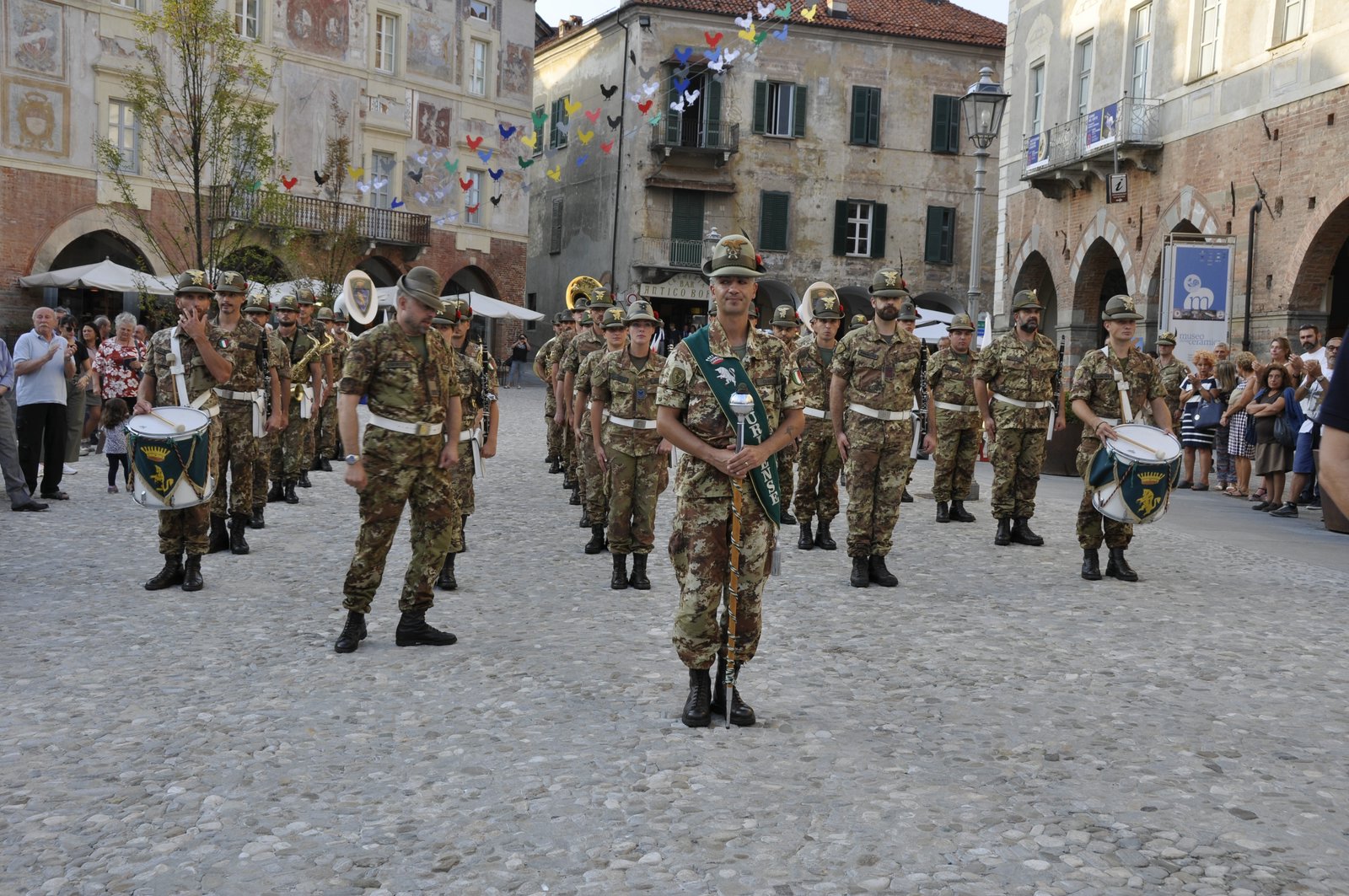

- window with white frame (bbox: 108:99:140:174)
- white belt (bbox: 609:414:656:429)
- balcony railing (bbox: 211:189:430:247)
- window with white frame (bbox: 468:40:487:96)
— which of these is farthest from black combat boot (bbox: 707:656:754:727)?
window with white frame (bbox: 468:40:487:96)

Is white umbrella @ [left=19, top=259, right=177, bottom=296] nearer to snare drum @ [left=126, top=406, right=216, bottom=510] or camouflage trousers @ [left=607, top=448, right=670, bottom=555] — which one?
snare drum @ [left=126, top=406, right=216, bottom=510]

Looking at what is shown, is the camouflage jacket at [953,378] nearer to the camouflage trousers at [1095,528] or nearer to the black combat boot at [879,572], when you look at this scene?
the camouflage trousers at [1095,528]

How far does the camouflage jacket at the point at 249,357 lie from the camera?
10.0 m

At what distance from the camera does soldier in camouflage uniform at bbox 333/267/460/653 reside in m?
7.08

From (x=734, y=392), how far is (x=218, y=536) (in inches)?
240

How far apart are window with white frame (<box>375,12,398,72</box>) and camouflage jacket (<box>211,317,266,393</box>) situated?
99.5 feet

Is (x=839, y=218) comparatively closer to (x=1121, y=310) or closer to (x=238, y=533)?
(x=1121, y=310)

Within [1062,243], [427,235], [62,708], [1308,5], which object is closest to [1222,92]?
[1308,5]

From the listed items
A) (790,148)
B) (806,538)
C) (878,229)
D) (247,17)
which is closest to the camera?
(806,538)

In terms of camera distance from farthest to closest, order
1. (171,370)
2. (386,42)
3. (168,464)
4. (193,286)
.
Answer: (386,42), (171,370), (193,286), (168,464)

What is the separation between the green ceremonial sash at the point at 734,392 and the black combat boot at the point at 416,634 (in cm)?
237

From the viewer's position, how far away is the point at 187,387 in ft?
30.5

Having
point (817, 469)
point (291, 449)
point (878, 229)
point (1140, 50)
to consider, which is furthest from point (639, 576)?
point (878, 229)

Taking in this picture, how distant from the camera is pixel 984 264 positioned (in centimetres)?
4612
